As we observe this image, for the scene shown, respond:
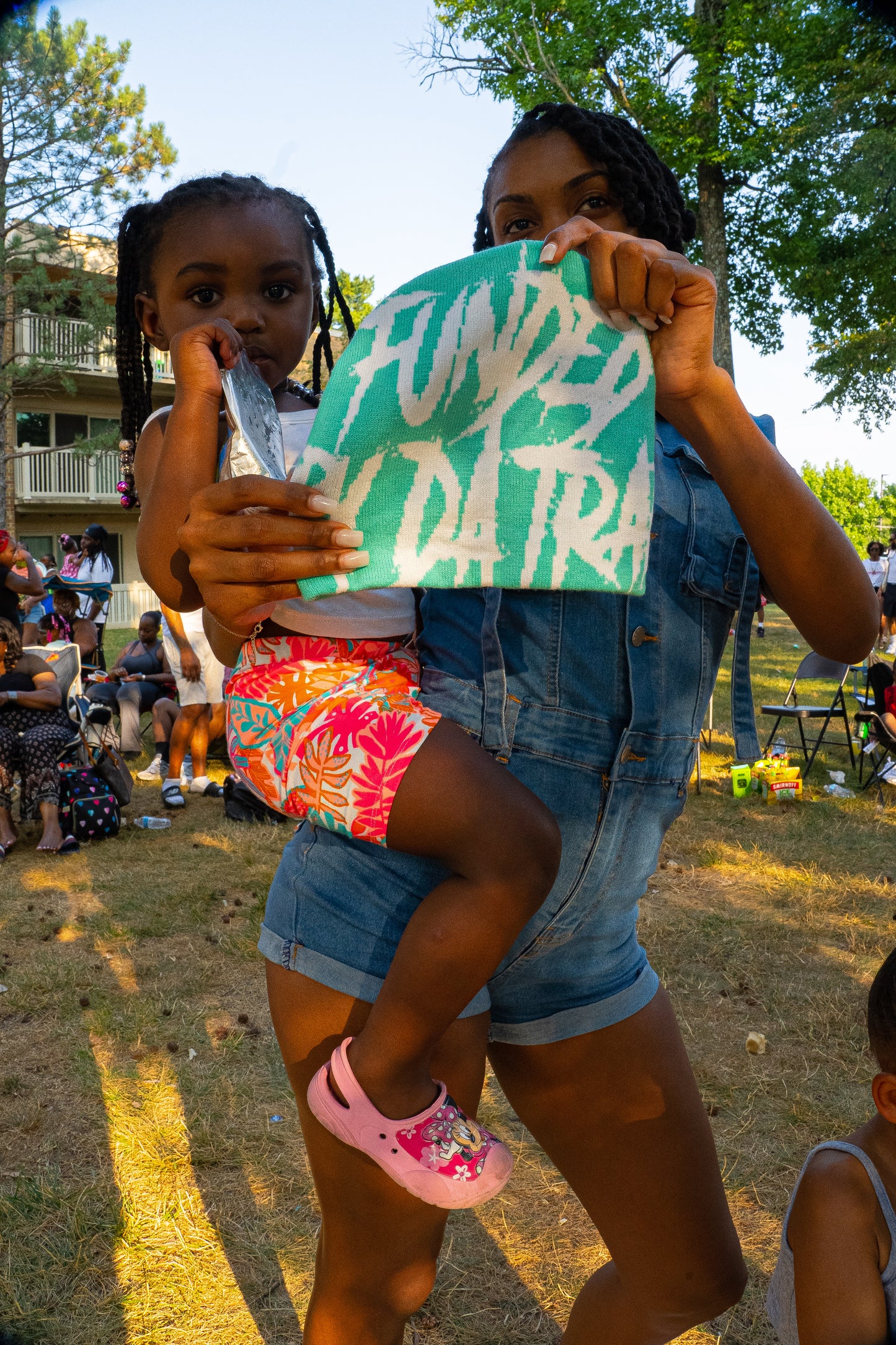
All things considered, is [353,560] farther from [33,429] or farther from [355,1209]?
[33,429]

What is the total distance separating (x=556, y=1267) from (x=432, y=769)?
237 cm

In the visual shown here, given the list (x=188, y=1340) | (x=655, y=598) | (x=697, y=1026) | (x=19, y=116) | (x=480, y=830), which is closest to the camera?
(x=480, y=830)

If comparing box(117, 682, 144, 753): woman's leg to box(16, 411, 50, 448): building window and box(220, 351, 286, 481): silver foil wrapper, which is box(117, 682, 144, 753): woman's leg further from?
box(16, 411, 50, 448): building window

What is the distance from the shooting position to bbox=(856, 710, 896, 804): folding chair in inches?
320

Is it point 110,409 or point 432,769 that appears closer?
point 432,769

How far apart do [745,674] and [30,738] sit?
677 cm

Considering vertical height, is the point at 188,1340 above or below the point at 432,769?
below

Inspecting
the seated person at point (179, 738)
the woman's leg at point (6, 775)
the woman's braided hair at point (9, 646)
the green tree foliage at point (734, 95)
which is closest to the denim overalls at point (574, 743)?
the woman's leg at point (6, 775)

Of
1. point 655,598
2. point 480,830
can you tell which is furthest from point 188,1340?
point 655,598

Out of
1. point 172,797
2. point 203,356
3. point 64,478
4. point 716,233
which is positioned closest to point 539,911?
point 203,356

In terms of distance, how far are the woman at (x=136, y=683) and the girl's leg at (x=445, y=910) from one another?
8.83 metres

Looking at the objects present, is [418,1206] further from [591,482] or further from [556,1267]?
[556,1267]

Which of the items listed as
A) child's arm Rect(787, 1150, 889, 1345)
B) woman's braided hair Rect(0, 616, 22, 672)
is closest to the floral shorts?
child's arm Rect(787, 1150, 889, 1345)

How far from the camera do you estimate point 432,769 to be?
1.29 meters
